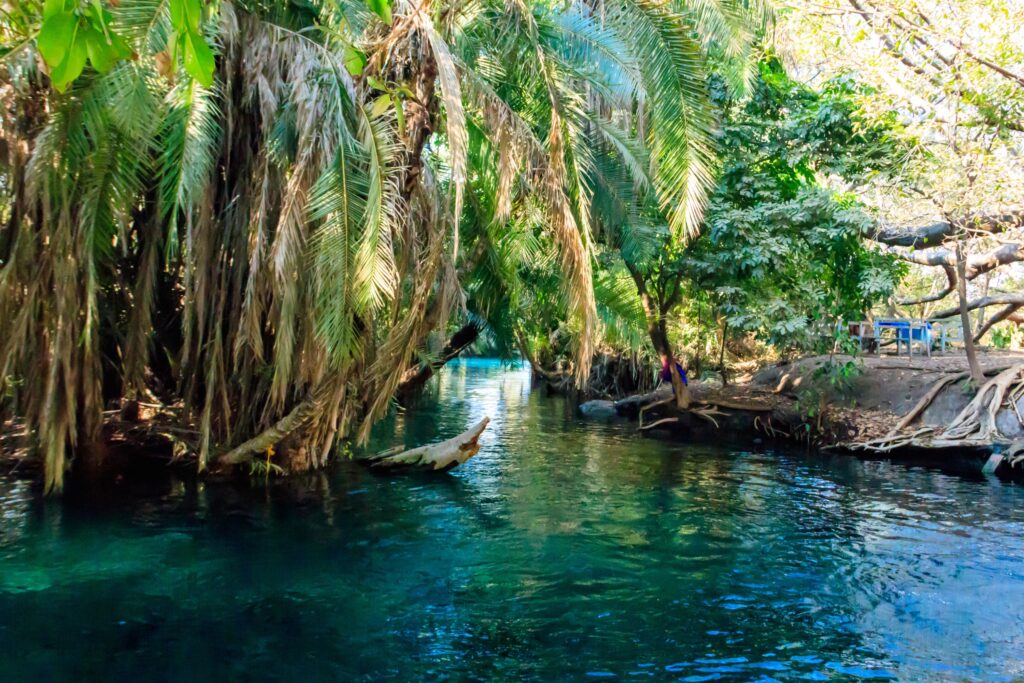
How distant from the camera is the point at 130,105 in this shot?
23.9ft

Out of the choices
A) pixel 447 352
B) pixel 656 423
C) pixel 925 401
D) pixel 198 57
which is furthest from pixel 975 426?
pixel 198 57

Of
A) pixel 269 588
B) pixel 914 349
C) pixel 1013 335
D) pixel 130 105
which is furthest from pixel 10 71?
pixel 1013 335

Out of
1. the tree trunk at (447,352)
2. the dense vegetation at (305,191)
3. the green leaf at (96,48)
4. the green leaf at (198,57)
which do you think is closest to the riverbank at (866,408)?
the dense vegetation at (305,191)

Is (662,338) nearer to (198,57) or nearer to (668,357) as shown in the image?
(668,357)

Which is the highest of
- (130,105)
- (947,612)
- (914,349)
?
(130,105)

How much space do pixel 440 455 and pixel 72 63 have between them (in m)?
10.3

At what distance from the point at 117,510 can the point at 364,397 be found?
326cm

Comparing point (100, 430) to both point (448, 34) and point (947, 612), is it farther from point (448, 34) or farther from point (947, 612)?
point (947, 612)

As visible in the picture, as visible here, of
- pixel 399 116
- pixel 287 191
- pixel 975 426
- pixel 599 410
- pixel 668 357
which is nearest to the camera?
pixel 399 116

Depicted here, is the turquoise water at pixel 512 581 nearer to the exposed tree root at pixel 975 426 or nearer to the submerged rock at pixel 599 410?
the exposed tree root at pixel 975 426

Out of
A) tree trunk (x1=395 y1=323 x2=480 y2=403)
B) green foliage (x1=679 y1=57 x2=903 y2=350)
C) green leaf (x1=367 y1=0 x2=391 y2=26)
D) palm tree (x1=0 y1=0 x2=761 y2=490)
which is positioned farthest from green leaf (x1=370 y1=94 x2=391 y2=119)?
green foliage (x1=679 y1=57 x2=903 y2=350)

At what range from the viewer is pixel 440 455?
12367 millimetres

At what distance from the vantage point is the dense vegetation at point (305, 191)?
24.9ft

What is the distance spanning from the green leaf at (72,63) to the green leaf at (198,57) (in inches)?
11.1
